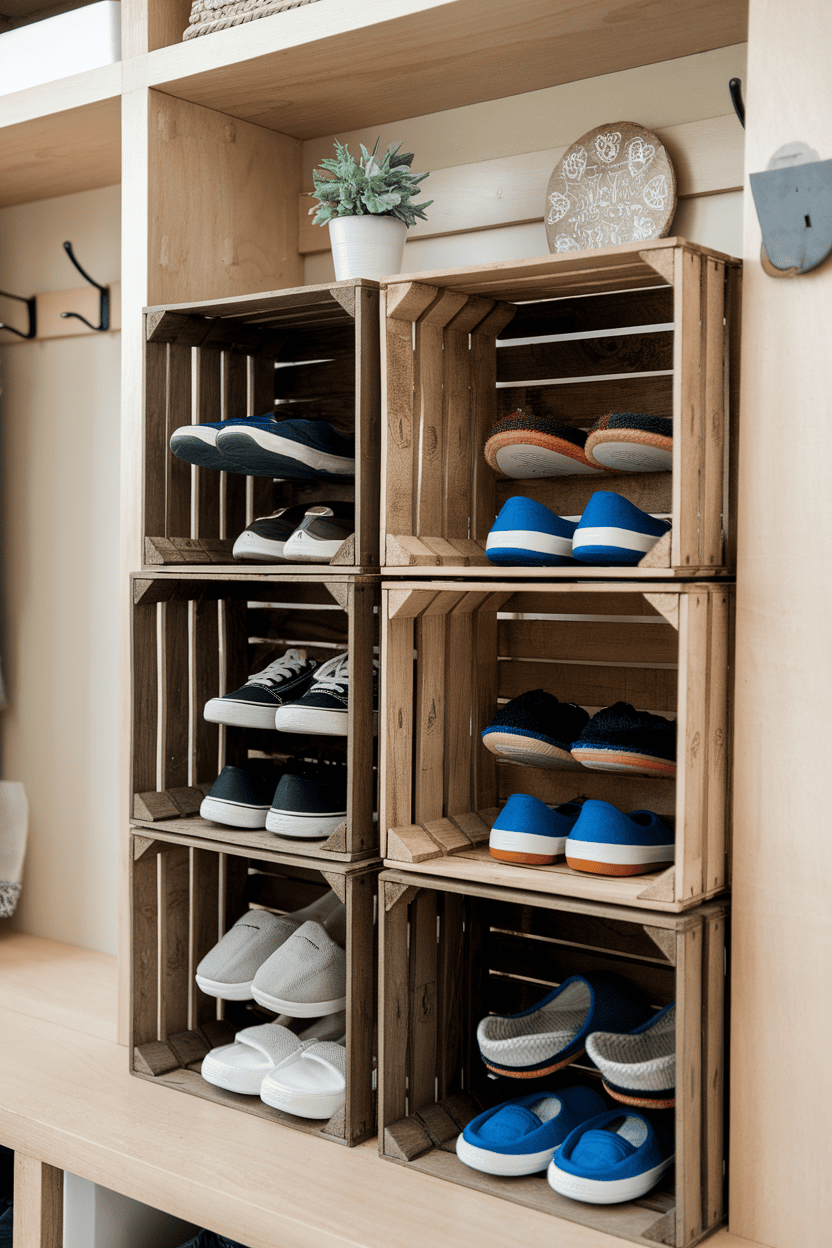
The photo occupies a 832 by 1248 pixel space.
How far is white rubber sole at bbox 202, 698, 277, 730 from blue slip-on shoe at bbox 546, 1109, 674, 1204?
30.8 inches

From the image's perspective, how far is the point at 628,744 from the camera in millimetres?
1636

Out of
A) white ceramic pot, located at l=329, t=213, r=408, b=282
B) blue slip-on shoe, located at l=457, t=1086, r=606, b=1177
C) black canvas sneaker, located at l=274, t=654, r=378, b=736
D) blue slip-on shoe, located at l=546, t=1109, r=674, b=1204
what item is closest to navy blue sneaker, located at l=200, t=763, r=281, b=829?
black canvas sneaker, located at l=274, t=654, r=378, b=736

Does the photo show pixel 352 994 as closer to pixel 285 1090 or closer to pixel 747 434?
pixel 285 1090

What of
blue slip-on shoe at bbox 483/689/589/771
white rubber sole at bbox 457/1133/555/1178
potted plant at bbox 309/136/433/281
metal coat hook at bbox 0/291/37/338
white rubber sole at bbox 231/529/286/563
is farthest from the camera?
metal coat hook at bbox 0/291/37/338

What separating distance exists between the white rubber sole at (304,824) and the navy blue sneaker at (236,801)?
0.22ft

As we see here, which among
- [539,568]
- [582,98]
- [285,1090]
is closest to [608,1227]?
[285,1090]

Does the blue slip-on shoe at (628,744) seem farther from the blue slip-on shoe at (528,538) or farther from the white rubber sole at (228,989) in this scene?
the white rubber sole at (228,989)

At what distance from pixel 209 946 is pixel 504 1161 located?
76 cm

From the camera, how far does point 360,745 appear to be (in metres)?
1.77

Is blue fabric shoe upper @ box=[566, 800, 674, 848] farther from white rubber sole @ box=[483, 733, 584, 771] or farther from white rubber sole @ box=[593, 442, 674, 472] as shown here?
white rubber sole @ box=[593, 442, 674, 472]

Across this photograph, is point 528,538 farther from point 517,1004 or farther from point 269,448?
point 517,1004

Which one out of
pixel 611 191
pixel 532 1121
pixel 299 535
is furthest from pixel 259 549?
pixel 532 1121

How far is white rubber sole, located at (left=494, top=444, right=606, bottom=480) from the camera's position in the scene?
1.77 meters

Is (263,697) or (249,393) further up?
(249,393)
